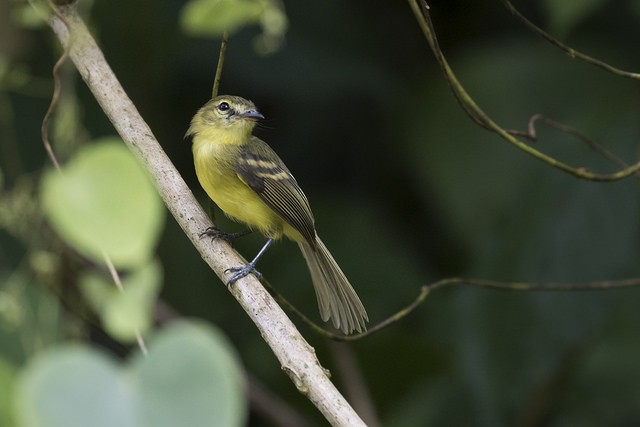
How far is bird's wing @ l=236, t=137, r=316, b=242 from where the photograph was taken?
3.23m

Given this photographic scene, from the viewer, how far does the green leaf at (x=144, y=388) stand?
2.88 ft

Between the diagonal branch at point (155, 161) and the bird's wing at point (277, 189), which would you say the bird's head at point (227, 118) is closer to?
the bird's wing at point (277, 189)

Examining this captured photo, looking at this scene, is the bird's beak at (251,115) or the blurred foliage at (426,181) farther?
the blurred foliage at (426,181)

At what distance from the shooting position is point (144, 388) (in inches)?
35.8

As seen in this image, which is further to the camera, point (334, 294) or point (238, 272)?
point (334, 294)

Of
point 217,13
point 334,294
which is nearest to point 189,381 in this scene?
point 217,13

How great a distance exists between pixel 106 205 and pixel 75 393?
0.63 ft

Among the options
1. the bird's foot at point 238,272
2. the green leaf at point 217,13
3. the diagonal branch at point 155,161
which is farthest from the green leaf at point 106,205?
the bird's foot at point 238,272

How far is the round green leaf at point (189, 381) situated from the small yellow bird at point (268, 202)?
7.32ft

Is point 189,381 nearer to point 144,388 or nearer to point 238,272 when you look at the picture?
point 144,388

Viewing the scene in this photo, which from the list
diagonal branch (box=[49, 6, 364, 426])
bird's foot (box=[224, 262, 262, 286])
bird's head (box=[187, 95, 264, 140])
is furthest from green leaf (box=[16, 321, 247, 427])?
bird's head (box=[187, 95, 264, 140])

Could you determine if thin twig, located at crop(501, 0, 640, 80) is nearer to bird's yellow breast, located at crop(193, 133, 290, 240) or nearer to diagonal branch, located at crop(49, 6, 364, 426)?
diagonal branch, located at crop(49, 6, 364, 426)

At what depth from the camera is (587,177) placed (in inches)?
99.2

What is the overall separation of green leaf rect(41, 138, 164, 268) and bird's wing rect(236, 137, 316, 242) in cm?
224
